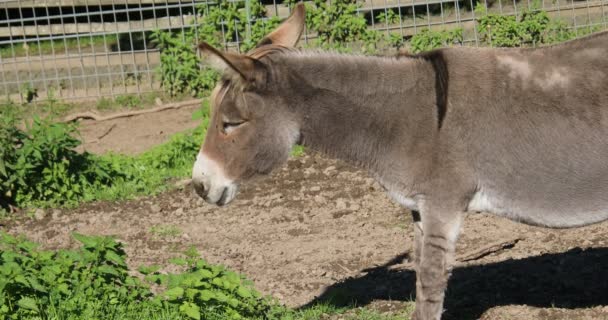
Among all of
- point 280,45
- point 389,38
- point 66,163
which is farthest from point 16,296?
point 389,38

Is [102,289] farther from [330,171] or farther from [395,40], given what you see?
[395,40]

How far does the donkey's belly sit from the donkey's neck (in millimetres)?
451

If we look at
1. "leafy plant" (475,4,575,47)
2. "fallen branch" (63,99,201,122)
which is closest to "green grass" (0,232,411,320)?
"fallen branch" (63,99,201,122)

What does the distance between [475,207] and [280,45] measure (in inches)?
50.3

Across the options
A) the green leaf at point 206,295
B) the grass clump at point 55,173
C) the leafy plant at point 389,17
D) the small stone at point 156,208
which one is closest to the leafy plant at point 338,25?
the leafy plant at point 389,17

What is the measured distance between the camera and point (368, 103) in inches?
177

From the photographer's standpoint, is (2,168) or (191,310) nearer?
(191,310)

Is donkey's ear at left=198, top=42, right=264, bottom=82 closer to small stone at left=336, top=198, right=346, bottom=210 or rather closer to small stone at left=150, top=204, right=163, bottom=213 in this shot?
small stone at left=336, top=198, right=346, bottom=210

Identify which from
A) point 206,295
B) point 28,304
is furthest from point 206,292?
point 28,304

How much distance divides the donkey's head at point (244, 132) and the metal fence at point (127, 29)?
5610mm

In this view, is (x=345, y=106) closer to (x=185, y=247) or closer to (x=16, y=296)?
(x=16, y=296)

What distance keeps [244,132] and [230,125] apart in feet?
0.25

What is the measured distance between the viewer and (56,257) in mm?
4957

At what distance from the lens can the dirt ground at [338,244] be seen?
532 cm
